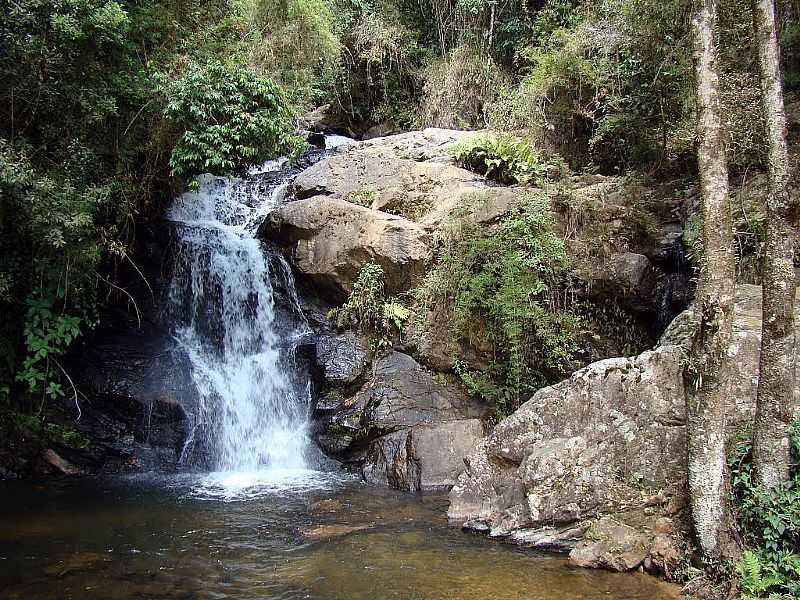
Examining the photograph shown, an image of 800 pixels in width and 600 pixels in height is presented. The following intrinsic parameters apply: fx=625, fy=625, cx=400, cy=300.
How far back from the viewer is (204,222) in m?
13.0

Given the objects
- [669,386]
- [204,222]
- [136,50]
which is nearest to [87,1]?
[136,50]

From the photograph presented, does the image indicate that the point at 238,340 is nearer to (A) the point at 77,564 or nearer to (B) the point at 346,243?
(B) the point at 346,243

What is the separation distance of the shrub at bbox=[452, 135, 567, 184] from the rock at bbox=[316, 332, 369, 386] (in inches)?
176

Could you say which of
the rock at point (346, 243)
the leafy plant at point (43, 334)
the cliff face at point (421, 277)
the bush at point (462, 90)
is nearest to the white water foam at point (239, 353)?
the cliff face at point (421, 277)

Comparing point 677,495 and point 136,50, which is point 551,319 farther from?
point 136,50

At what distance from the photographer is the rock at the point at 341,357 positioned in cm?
1022

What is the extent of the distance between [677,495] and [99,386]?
8.76 metres

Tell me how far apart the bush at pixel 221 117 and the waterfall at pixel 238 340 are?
199 cm

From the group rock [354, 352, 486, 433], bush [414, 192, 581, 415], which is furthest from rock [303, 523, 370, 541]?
bush [414, 192, 581, 415]

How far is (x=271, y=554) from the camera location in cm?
609

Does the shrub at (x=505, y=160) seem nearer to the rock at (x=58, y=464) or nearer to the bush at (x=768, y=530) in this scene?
the bush at (x=768, y=530)

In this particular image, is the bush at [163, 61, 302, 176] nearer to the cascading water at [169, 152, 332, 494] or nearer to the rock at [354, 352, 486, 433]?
the cascading water at [169, 152, 332, 494]

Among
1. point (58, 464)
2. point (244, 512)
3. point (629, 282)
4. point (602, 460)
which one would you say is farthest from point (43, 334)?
point (629, 282)

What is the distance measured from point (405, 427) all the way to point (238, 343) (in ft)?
12.2
